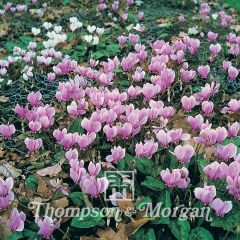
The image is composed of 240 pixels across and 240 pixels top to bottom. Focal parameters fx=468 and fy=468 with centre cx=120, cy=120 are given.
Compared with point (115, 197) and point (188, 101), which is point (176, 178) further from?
point (188, 101)

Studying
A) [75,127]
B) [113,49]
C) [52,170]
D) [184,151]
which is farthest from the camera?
[113,49]

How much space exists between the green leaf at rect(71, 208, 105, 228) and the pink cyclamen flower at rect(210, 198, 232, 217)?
49cm

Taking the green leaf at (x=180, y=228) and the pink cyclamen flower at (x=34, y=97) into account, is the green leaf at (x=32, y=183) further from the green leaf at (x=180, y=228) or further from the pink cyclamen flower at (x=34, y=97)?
the green leaf at (x=180, y=228)

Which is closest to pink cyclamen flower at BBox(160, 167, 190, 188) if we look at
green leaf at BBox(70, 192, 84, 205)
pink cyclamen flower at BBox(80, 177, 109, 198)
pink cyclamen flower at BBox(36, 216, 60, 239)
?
pink cyclamen flower at BBox(80, 177, 109, 198)

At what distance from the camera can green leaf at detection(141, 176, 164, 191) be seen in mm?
2217

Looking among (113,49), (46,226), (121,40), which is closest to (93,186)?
(46,226)

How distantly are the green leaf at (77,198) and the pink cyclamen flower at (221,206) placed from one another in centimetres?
61

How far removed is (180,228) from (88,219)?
41cm

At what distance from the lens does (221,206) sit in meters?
2.00

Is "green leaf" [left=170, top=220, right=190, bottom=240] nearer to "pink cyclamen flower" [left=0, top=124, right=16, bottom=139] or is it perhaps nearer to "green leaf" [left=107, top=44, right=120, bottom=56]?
"pink cyclamen flower" [left=0, top=124, right=16, bottom=139]

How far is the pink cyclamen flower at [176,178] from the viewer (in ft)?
6.84

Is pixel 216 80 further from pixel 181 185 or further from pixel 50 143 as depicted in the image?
pixel 181 185

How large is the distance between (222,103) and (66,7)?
11.6 ft

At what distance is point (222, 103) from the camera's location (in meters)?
3.54
